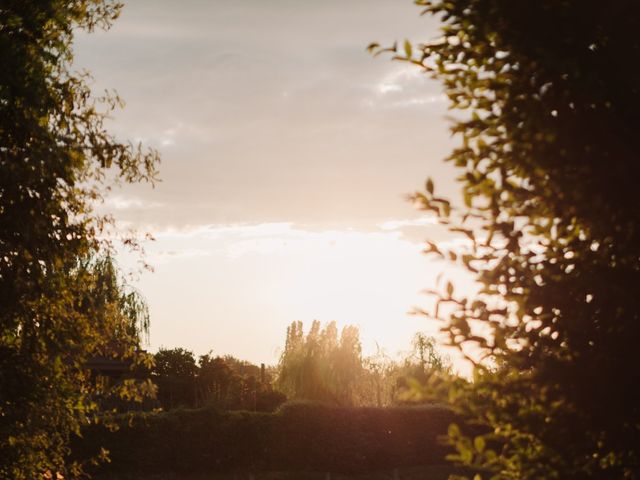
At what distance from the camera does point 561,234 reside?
494 centimetres

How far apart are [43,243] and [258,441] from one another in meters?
16.7

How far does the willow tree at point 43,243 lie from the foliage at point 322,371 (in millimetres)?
21046

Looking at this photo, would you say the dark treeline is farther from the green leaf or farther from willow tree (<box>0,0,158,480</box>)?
the green leaf

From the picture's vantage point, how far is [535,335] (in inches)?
191

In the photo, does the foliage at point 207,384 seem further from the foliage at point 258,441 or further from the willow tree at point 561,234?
the willow tree at point 561,234

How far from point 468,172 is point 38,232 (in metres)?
6.41

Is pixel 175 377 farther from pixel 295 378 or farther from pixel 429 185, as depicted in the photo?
pixel 429 185

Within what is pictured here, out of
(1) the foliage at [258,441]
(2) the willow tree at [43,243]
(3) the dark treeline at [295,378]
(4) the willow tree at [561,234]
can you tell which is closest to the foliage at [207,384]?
(3) the dark treeline at [295,378]

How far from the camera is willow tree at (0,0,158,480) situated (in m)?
9.30

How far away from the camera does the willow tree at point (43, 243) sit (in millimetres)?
9297

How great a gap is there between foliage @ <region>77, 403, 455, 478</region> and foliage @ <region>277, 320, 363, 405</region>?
520 centimetres

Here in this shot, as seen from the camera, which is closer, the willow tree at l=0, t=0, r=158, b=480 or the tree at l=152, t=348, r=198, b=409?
the willow tree at l=0, t=0, r=158, b=480

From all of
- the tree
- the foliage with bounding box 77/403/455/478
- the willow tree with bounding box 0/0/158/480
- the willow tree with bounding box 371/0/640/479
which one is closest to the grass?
the foliage with bounding box 77/403/455/478

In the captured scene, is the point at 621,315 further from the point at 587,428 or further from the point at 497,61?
the point at 497,61
